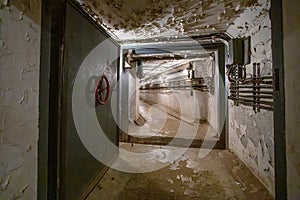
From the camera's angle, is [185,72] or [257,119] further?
[185,72]

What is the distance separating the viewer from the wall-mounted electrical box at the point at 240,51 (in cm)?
205

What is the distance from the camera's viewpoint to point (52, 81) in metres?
1.23

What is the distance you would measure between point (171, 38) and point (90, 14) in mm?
1143

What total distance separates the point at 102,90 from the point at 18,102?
41.4 inches

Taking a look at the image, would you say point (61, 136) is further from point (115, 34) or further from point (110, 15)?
point (115, 34)

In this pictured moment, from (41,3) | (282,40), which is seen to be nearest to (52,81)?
(41,3)

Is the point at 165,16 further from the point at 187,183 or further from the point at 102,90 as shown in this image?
the point at 187,183

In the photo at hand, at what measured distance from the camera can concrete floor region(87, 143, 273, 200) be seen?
1.61m

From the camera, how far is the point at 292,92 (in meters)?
0.78

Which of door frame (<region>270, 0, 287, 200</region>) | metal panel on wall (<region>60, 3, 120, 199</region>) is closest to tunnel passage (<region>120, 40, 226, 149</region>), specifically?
metal panel on wall (<region>60, 3, 120, 199</region>)

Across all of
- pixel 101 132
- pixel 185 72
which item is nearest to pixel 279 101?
pixel 101 132

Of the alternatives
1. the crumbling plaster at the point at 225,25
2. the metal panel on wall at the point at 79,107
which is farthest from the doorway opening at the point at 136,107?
the crumbling plaster at the point at 225,25

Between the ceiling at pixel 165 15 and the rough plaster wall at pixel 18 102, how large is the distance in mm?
739

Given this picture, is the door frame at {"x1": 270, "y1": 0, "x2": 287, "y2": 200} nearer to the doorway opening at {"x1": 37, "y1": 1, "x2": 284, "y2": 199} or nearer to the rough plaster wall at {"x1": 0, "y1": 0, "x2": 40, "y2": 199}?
the doorway opening at {"x1": 37, "y1": 1, "x2": 284, "y2": 199}
